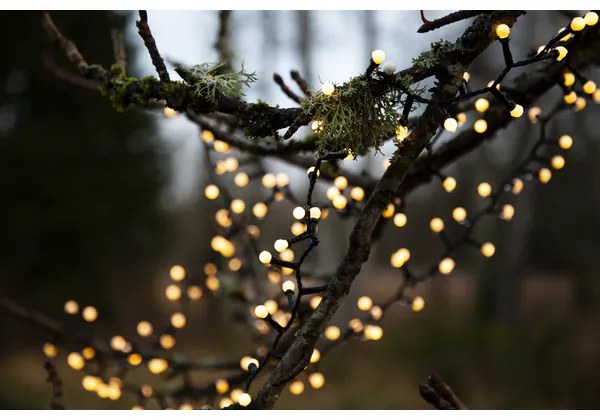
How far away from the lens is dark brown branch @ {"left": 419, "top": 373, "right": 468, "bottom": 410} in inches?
34.3

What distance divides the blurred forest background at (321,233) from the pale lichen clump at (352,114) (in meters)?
3.83

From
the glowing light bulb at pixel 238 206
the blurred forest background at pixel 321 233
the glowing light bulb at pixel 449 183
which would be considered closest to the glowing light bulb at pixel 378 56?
the glowing light bulb at pixel 449 183

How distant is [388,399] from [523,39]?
3.47 metres

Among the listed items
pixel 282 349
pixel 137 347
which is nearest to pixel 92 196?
pixel 137 347

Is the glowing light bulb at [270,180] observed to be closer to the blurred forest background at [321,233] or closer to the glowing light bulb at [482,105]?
the glowing light bulb at [482,105]

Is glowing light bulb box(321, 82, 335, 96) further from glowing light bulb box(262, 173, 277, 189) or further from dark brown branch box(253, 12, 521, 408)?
glowing light bulb box(262, 173, 277, 189)

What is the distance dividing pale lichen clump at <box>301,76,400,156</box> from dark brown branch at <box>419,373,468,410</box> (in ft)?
1.22

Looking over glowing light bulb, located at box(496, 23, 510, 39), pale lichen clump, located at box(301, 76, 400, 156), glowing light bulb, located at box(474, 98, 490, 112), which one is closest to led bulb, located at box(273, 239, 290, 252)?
pale lichen clump, located at box(301, 76, 400, 156)

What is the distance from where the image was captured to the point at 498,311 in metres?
5.79

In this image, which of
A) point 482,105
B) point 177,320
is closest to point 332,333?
point 177,320

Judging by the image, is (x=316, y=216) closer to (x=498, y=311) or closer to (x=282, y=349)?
(x=282, y=349)

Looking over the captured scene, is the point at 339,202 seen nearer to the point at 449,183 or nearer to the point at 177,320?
the point at 449,183

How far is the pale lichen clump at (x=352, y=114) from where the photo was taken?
779 mm

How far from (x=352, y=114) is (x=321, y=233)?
4762mm
